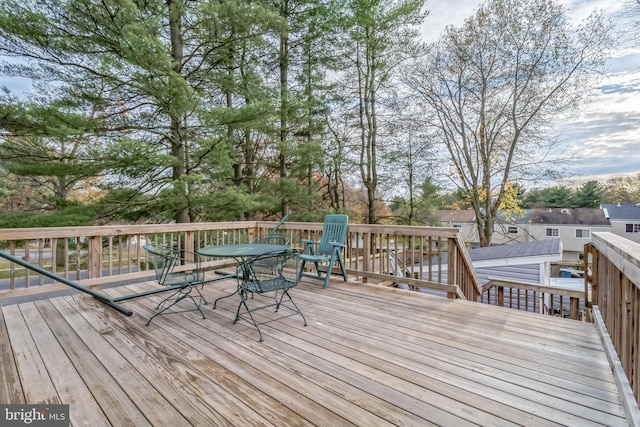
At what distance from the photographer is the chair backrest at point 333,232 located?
4621 millimetres

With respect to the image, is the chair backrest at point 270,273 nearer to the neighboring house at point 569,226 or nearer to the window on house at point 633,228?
the neighboring house at point 569,226

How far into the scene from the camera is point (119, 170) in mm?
6773

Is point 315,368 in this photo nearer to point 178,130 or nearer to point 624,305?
point 624,305

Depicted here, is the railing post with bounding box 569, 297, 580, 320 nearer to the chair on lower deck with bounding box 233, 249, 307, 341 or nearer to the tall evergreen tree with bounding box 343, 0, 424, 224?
the chair on lower deck with bounding box 233, 249, 307, 341

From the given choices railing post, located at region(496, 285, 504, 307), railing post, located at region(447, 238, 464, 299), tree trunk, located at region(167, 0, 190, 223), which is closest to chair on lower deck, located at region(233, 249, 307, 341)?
railing post, located at region(447, 238, 464, 299)

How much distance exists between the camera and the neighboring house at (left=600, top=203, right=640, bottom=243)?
18.4 meters

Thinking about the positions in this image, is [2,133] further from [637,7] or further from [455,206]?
[455,206]

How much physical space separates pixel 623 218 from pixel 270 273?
25.9 metres

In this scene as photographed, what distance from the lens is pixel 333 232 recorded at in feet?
15.5

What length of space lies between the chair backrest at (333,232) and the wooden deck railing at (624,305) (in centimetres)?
286

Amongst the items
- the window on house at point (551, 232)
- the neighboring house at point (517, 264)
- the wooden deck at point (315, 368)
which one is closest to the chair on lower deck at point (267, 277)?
the wooden deck at point (315, 368)

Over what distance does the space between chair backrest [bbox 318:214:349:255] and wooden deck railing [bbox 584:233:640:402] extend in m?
2.86

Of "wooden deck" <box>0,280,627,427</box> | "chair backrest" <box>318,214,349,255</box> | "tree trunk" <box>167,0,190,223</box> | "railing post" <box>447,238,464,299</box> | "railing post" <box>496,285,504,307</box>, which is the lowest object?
"railing post" <box>496,285,504,307</box>

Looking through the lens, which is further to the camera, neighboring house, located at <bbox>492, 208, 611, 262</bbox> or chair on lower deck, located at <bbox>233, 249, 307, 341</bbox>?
neighboring house, located at <bbox>492, 208, 611, 262</bbox>
